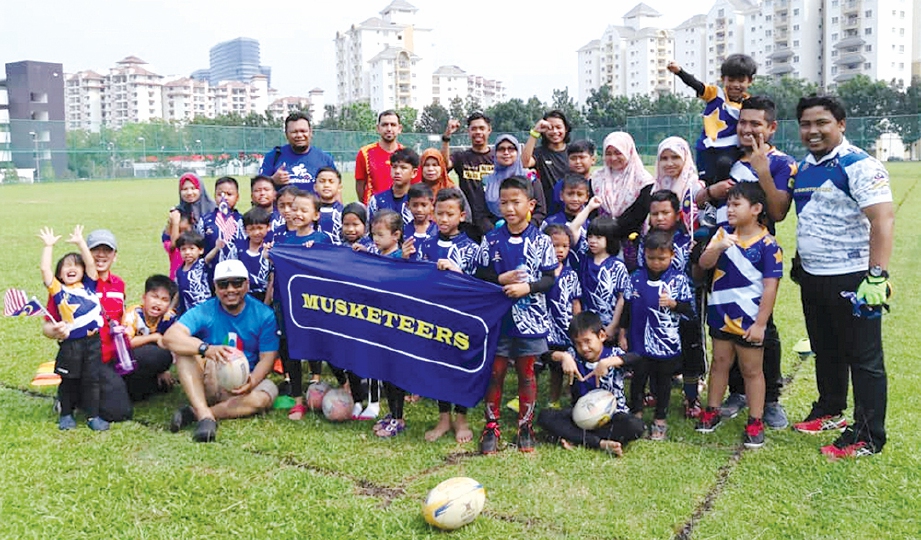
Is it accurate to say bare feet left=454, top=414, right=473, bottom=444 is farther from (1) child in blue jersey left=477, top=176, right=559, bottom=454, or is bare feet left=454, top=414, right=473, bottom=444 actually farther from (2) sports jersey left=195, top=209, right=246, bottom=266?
(2) sports jersey left=195, top=209, right=246, bottom=266

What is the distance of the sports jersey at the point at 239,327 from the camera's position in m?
5.43

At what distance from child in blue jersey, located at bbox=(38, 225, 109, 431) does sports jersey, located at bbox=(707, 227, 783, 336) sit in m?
4.14

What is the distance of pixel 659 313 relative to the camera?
5.00 metres

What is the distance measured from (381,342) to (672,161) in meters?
2.31

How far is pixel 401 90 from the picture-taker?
405ft

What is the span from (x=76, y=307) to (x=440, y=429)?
2564mm

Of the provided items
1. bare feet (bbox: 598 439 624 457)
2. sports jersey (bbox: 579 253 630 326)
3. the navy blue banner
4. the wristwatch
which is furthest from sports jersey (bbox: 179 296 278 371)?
the wristwatch

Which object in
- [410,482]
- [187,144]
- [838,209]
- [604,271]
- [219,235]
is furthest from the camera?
[187,144]

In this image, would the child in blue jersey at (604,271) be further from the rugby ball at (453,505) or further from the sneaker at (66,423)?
the sneaker at (66,423)

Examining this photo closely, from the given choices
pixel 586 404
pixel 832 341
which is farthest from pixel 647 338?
pixel 832 341

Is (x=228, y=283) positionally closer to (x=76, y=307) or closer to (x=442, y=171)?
(x=76, y=307)

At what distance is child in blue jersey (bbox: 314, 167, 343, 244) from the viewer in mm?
6160

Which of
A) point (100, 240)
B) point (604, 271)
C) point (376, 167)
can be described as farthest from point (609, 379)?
point (100, 240)

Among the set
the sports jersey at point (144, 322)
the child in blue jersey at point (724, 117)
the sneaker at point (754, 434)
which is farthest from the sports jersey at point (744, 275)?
the sports jersey at point (144, 322)
